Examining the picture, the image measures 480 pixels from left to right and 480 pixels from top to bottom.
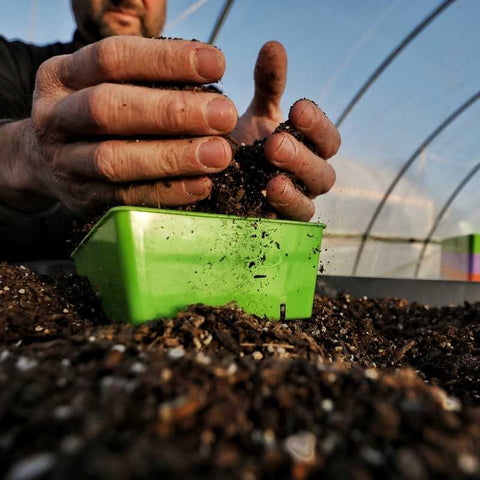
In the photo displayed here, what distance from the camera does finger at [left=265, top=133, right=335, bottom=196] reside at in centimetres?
102

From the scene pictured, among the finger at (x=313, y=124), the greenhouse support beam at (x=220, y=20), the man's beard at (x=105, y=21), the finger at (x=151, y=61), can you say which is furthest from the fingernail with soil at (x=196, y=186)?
the greenhouse support beam at (x=220, y=20)

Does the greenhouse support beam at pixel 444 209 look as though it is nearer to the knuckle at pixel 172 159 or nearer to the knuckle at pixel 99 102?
the knuckle at pixel 172 159

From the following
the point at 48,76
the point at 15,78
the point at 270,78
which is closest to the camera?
the point at 48,76

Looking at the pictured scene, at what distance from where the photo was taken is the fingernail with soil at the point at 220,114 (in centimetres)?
86

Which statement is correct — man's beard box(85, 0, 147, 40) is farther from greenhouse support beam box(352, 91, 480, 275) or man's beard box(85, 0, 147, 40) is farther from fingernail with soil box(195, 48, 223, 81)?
greenhouse support beam box(352, 91, 480, 275)

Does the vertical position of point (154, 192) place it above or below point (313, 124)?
below

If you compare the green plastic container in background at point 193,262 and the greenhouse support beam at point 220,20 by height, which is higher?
the greenhouse support beam at point 220,20

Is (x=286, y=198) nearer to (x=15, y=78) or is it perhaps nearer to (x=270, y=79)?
(x=270, y=79)

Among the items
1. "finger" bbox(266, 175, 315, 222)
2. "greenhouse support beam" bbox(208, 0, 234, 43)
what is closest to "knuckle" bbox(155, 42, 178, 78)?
"finger" bbox(266, 175, 315, 222)

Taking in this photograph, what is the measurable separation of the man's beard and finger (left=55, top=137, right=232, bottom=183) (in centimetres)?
153

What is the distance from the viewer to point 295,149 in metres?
1.04

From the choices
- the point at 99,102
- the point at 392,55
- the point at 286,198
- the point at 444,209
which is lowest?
the point at 444,209

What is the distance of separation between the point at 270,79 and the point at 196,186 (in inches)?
26.8

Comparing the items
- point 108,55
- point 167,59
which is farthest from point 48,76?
point 167,59
